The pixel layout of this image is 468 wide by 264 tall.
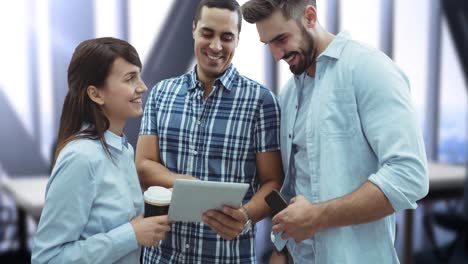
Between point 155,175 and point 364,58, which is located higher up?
point 364,58

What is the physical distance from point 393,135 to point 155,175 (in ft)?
2.17

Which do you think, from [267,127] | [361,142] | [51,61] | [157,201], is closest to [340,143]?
[361,142]

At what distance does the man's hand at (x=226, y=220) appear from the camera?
1.22m

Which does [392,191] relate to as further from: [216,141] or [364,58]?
[216,141]

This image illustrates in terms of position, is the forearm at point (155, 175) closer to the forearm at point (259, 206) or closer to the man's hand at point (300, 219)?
the forearm at point (259, 206)

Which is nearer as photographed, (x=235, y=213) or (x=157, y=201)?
(x=157, y=201)

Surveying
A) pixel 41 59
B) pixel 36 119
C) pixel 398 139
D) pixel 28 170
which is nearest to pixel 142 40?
pixel 41 59

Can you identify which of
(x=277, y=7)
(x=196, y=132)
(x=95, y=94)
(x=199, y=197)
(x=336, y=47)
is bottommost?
(x=199, y=197)

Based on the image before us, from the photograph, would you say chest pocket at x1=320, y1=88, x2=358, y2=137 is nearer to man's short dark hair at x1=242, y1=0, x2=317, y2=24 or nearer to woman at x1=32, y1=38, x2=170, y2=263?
man's short dark hair at x1=242, y1=0, x2=317, y2=24

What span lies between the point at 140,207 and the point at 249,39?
1.87 meters

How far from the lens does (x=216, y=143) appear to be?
1380 mm

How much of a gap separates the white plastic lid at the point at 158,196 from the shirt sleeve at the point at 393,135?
484 mm

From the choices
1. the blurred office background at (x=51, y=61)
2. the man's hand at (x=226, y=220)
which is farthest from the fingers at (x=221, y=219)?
the blurred office background at (x=51, y=61)

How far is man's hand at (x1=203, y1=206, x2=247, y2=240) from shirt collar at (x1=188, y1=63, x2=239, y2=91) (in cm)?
38
